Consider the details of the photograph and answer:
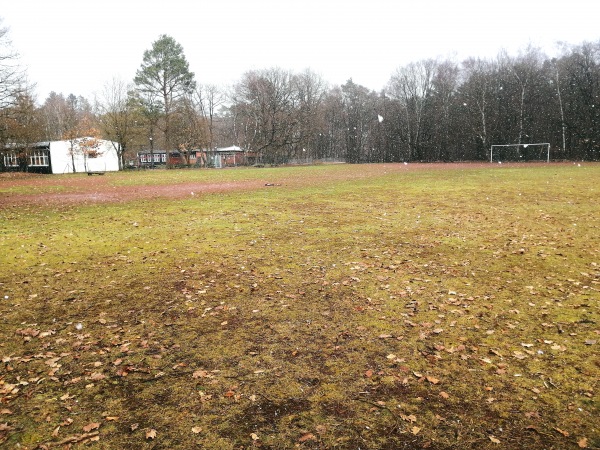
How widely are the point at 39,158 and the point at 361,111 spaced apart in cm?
5890

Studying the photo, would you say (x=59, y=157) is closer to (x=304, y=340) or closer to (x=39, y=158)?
(x=39, y=158)

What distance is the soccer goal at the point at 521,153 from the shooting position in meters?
57.4

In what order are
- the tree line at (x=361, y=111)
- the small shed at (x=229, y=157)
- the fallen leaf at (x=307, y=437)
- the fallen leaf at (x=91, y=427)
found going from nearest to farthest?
the fallen leaf at (x=307, y=437) → the fallen leaf at (x=91, y=427) → the tree line at (x=361, y=111) → the small shed at (x=229, y=157)

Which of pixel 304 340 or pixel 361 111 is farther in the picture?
pixel 361 111

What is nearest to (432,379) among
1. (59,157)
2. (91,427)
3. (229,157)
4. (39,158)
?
(91,427)

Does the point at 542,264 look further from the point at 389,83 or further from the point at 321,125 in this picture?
the point at 389,83

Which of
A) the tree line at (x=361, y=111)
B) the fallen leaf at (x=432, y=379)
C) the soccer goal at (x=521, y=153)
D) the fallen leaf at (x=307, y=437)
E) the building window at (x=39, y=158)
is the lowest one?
the fallen leaf at (x=307, y=437)

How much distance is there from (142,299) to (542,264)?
314 inches

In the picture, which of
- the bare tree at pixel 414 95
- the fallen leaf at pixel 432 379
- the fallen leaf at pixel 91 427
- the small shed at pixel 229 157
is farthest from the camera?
the small shed at pixel 229 157

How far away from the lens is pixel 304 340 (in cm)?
539

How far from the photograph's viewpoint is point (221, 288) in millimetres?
7477

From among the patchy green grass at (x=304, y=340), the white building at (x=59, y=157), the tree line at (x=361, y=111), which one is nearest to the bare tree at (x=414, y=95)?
the tree line at (x=361, y=111)

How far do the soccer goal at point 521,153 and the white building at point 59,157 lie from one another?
57.2 m

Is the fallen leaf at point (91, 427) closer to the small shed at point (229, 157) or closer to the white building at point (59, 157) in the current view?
the white building at point (59, 157)
